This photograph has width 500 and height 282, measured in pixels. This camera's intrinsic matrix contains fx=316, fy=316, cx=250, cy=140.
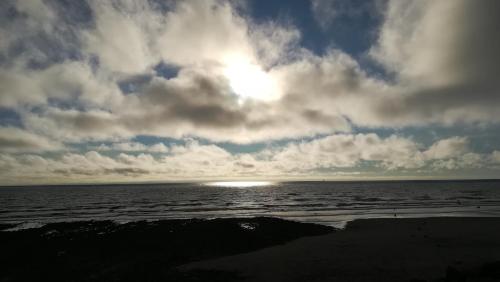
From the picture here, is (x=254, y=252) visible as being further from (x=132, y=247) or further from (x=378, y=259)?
(x=132, y=247)

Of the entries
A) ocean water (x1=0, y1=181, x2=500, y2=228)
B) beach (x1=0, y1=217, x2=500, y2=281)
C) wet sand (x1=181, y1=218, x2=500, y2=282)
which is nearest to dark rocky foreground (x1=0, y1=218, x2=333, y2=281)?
beach (x1=0, y1=217, x2=500, y2=281)

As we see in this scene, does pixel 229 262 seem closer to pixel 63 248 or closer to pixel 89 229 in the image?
pixel 63 248

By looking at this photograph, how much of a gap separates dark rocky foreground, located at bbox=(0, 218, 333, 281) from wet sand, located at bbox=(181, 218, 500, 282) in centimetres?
212

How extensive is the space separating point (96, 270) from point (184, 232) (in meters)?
11.6

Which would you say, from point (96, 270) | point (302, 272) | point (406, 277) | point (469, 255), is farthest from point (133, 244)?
point (469, 255)

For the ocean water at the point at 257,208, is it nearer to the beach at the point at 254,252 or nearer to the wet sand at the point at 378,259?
the beach at the point at 254,252

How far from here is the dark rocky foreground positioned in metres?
17.5

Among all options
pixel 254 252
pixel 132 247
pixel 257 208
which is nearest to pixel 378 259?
pixel 254 252

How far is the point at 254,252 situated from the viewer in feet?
70.8

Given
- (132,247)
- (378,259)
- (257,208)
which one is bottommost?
(257,208)

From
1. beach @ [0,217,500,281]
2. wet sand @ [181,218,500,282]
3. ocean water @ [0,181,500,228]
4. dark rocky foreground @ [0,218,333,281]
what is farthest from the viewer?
ocean water @ [0,181,500,228]

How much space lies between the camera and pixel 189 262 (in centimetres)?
1961

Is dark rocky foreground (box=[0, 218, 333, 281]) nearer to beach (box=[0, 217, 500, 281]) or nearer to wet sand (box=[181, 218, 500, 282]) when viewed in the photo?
beach (box=[0, 217, 500, 281])

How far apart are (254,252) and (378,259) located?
7886 mm
